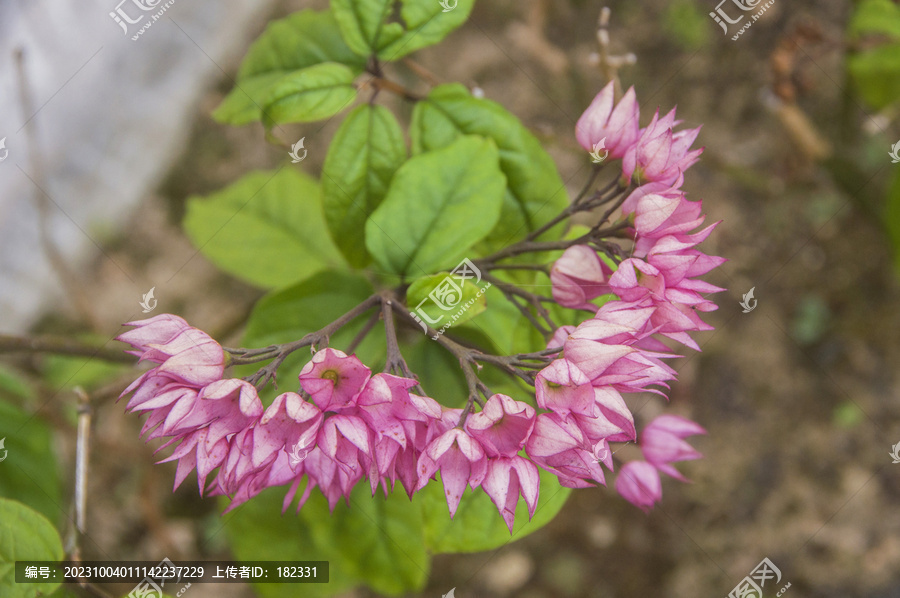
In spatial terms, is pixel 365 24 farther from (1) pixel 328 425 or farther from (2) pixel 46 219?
(2) pixel 46 219

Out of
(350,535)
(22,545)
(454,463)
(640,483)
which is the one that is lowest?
(350,535)

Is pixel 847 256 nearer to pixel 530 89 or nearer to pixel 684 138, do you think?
pixel 530 89

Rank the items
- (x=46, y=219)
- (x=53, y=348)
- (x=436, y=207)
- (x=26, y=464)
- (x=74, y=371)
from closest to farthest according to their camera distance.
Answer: (x=436, y=207) → (x=53, y=348) → (x=26, y=464) → (x=74, y=371) → (x=46, y=219)

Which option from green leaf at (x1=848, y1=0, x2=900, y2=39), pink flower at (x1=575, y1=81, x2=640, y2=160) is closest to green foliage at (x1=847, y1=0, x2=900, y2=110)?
green leaf at (x1=848, y1=0, x2=900, y2=39)

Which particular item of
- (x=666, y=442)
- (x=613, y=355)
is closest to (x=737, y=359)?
(x=666, y=442)

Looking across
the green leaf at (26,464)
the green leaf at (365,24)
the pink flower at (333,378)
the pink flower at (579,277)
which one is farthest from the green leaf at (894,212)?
the green leaf at (26,464)

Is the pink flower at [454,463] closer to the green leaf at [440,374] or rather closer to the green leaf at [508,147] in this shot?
the green leaf at [440,374]
